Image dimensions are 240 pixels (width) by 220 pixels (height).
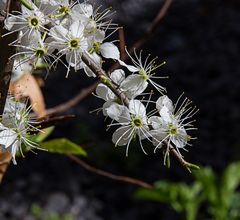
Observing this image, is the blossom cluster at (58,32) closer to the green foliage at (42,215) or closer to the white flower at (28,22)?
the white flower at (28,22)

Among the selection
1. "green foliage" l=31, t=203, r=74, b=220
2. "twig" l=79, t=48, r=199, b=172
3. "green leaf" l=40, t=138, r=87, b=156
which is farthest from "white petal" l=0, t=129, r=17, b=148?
"green foliage" l=31, t=203, r=74, b=220

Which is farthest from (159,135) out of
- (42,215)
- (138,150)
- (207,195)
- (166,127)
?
(138,150)

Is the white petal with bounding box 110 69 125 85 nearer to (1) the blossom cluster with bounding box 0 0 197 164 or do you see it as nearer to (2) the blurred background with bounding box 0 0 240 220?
(1) the blossom cluster with bounding box 0 0 197 164

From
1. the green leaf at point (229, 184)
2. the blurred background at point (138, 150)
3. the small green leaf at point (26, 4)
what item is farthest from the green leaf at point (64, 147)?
the blurred background at point (138, 150)

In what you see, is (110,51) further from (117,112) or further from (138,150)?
(138,150)

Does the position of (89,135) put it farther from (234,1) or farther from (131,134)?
(131,134)

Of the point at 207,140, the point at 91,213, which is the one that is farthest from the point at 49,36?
the point at 207,140
